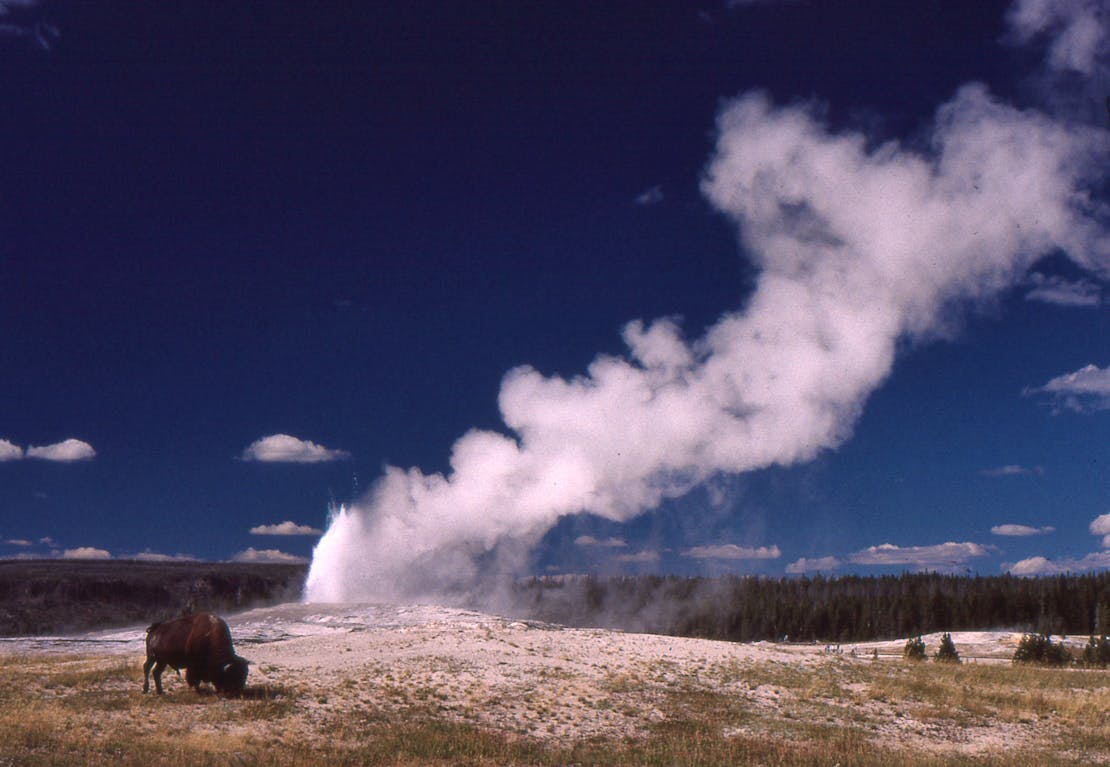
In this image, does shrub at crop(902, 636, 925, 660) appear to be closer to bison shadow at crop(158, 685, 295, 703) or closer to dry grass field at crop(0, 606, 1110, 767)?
dry grass field at crop(0, 606, 1110, 767)

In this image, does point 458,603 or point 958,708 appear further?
point 458,603

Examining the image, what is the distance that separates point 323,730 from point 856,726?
596 inches

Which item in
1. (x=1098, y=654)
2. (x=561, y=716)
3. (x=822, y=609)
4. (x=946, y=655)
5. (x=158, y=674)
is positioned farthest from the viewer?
(x=822, y=609)

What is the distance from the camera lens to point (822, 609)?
11519 cm

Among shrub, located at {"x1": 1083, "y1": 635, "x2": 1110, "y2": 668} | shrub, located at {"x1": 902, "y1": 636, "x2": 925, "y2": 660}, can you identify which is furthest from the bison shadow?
shrub, located at {"x1": 1083, "y1": 635, "x2": 1110, "y2": 668}

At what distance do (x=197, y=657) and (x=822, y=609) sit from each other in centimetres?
10528

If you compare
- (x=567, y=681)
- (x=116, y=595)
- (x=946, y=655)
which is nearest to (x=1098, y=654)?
(x=946, y=655)

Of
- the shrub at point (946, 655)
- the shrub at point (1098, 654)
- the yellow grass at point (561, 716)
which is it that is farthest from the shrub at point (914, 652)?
the yellow grass at point (561, 716)

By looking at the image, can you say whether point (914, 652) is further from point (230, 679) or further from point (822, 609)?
point (822, 609)

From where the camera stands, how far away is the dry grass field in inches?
727

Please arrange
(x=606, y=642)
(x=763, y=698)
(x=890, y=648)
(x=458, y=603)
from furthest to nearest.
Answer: (x=458, y=603) < (x=890, y=648) < (x=606, y=642) < (x=763, y=698)

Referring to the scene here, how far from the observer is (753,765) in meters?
18.0

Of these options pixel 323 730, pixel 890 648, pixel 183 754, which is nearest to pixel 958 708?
pixel 323 730

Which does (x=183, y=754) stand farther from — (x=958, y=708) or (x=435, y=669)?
(x=958, y=708)
